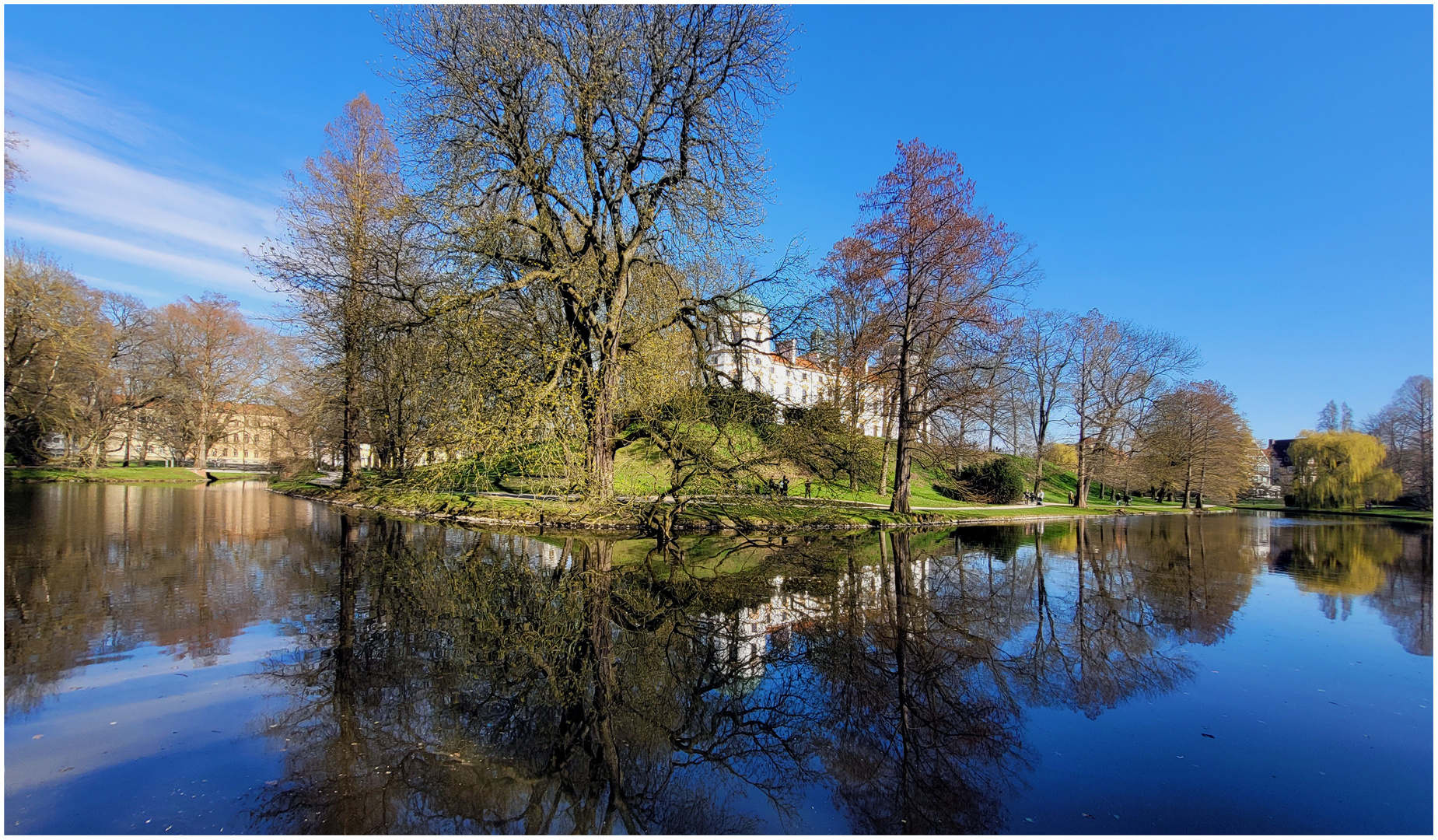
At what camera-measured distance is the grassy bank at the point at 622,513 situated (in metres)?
17.7

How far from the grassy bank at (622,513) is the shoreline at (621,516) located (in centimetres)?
2

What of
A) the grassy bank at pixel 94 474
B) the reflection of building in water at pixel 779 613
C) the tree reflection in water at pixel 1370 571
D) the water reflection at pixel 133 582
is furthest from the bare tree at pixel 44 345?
the tree reflection in water at pixel 1370 571

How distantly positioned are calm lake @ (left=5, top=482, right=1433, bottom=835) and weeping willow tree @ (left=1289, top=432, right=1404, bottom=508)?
124ft

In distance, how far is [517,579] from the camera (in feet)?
33.9

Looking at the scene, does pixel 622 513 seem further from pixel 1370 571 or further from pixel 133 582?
pixel 1370 571

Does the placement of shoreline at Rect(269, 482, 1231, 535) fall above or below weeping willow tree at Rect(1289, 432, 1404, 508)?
below

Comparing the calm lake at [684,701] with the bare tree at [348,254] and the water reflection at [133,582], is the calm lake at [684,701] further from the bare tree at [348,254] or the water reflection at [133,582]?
the bare tree at [348,254]

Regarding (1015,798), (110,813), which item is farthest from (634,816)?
(110,813)

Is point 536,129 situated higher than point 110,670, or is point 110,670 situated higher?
point 536,129

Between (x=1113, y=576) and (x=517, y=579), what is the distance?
11.6 meters

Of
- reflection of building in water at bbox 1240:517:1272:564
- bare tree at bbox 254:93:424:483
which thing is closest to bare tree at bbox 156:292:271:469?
bare tree at bbox 254:93:424:483

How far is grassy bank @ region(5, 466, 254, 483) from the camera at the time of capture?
34.0m

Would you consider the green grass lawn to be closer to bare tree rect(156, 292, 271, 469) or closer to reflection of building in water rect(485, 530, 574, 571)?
reflection of building in water rect(485, 530, 574, 571)

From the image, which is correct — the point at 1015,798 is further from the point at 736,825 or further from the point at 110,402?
the point at 110,402
